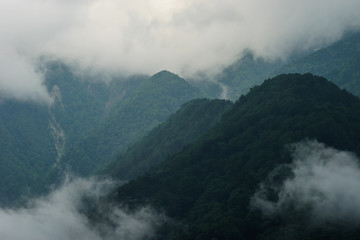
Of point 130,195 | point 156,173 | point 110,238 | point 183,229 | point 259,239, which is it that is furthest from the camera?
point 156,173

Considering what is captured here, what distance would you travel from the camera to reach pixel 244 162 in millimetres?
169750

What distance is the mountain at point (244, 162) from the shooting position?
5428 inches

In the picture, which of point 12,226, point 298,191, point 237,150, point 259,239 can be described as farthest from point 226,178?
point 12,226

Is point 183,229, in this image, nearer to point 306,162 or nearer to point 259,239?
point 259,239

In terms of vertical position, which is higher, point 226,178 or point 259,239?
point 226,178

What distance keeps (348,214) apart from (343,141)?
117ft

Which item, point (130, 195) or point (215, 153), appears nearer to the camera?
point (130, 195)

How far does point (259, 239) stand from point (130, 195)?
1947 inches

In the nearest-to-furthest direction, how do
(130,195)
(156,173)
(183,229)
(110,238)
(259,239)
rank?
(259,239) → (183,229) → (110,238) → (130,195) → (156,173)

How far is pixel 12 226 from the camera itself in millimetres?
188000

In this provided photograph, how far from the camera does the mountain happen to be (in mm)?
137875

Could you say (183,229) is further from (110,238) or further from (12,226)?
(12,226)

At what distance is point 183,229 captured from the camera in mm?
143500

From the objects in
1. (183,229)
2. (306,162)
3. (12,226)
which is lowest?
(183,229)
